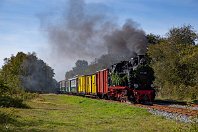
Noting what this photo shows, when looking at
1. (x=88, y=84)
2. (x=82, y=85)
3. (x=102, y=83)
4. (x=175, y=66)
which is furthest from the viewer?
(x=82, y=85)

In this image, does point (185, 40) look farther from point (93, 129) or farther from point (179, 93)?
point (93, 129)

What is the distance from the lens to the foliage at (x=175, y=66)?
3940 cm

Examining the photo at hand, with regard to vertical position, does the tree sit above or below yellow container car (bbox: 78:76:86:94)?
above

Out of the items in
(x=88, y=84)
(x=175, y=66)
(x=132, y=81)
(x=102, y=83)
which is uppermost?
(x=175, y=66)

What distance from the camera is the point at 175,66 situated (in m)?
43.0

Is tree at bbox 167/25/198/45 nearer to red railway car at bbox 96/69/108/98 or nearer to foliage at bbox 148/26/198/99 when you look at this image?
foliage at bbox 148/26/198/99

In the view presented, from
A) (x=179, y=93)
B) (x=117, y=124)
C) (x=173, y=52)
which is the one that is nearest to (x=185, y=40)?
(x=173, y=52)

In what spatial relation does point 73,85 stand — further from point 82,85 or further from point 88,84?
point 88,84

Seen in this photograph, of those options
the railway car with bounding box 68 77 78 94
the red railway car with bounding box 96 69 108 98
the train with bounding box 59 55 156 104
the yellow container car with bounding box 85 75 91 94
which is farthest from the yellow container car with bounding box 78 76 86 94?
the train with bounding box 59 55 156 104

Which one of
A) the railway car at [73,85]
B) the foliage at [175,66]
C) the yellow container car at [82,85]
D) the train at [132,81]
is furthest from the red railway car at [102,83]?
the railway car at [73,85]

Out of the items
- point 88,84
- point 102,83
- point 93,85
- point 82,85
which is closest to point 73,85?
point 82,85

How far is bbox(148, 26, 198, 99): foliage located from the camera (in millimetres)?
39397

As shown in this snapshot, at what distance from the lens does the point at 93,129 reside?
46.7 ft

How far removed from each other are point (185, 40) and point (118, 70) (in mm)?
21047
